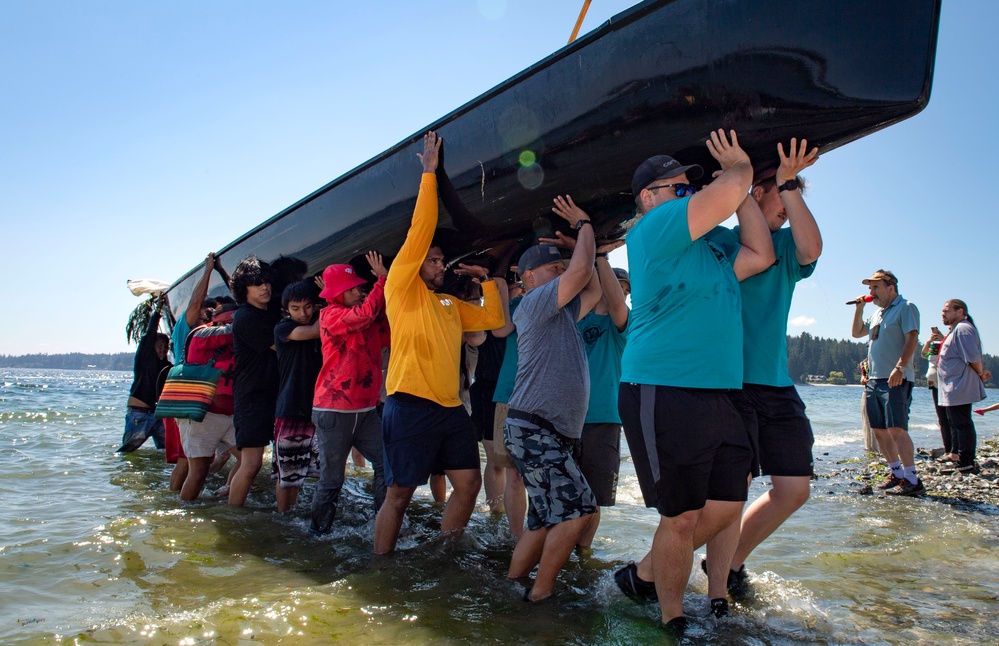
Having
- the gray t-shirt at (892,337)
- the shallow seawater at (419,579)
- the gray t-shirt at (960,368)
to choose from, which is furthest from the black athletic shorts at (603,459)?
the gray t-shirt at (960,368)

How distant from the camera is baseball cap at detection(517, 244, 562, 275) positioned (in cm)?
324

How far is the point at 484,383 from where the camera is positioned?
187 inches

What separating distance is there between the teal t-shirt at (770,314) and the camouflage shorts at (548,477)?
33.7 inches

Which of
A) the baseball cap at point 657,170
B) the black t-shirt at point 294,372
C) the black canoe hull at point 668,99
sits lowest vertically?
the black t-shirt at point 294,372

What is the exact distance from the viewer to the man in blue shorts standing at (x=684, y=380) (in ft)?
7.59

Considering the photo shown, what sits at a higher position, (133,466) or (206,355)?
(206,355)

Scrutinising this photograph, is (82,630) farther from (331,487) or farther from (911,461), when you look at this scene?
(911,461)

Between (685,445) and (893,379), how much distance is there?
4217 mm

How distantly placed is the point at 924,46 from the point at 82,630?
3758 mm

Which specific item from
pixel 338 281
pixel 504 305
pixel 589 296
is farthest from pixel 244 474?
pixel 589 296

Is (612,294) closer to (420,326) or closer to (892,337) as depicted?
(420,326)

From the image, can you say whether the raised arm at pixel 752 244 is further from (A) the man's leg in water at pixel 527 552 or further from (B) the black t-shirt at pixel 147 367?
(B) the black t-shirt at pixel 147 367

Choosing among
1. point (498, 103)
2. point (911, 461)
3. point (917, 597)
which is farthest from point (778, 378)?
point (911, 461)

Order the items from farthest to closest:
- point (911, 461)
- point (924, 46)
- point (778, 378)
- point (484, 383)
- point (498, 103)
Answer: point (911, 461) → point (484, 383) → point (498, 103) → point (778, 378) → point (924, 46)
